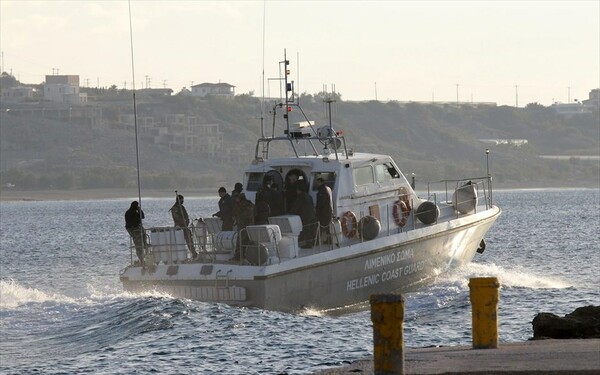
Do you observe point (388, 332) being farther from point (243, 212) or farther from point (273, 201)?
point (273, 201)

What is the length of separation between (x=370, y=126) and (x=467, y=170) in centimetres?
3638

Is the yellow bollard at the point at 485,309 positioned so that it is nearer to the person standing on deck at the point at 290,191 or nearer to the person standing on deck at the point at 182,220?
the person standing on deck at the point at 182,220

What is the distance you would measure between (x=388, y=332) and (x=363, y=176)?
1249cm

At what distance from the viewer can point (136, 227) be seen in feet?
80.3

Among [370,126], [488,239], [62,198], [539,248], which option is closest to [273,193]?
[539,248]

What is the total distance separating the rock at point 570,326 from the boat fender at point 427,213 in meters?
9.22

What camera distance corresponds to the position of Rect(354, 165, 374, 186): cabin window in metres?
25.9

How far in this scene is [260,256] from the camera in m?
22.3

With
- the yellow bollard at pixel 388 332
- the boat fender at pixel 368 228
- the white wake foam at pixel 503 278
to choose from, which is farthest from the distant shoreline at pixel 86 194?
the yellow bollard at pixel 388 332

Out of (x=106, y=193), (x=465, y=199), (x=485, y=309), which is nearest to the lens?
(x=485, y=309)

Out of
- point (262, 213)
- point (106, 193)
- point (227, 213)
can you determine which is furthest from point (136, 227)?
point (106, 193)

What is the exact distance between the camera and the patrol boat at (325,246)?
22.5 m

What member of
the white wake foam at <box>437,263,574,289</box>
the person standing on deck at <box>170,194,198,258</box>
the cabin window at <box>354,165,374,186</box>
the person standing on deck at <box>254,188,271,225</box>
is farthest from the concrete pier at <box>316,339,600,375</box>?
the white wake foam at <box>437,263,574,289</box>

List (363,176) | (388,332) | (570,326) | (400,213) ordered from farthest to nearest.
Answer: (400,213), (363,176), (570,326), (388,332)
